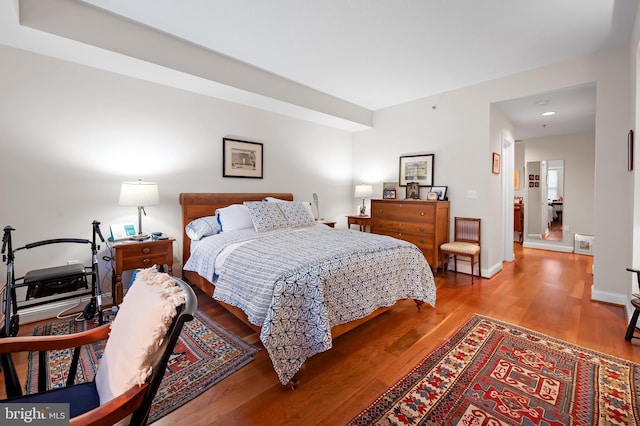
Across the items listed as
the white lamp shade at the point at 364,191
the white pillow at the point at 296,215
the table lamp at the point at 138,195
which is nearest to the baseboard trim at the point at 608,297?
the white lamp shade at the point at 364,191

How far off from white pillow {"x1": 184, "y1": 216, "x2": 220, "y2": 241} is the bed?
0.08 feet

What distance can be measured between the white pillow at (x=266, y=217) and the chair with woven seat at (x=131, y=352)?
211cm

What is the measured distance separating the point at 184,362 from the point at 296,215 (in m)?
2.06

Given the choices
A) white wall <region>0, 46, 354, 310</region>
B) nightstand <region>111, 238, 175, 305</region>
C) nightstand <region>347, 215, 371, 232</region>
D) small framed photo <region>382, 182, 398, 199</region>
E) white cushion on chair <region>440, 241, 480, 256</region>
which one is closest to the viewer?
white wall <region>0, 46, 354, 310</region>

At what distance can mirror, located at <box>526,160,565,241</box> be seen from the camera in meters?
6.29

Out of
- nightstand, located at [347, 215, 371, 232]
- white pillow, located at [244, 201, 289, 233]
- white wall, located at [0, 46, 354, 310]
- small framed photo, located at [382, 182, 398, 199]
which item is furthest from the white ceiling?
nightstand, located at [347, 215, 371, 232]

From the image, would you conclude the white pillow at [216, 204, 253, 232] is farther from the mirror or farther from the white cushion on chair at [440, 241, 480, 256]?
the mirror

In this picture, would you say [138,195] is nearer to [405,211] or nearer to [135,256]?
[135,256]

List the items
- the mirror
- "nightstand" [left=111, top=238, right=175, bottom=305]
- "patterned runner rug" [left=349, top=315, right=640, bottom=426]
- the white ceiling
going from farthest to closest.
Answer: the mirror → "nightstand" [left=111, top=238, right=175, bottom=305] → the white ceiling → "patterned runner rug" [left=349, top=315, right=640, bottom=426]

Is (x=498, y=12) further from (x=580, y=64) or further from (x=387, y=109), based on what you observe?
(x=387, y=109)

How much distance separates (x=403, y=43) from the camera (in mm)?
2971

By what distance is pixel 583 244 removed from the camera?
5594 mm

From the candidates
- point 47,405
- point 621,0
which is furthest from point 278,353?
point 621,0

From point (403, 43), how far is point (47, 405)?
361cm
